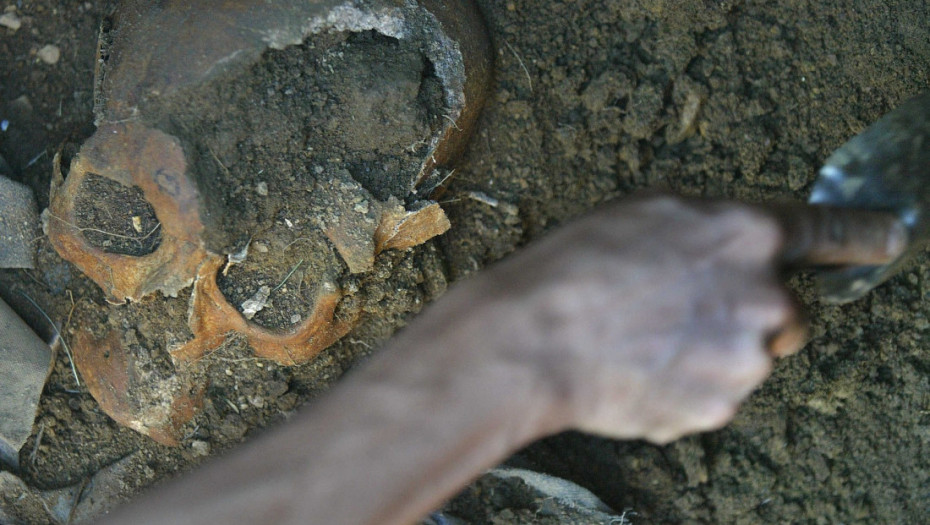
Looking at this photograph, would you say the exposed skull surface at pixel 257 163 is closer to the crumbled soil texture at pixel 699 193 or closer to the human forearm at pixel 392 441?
the crumbled soil texture at pixel 699 193

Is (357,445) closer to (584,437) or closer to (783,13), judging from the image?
(584,437)

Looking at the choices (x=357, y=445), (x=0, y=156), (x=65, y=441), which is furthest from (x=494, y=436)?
(x=0, y=156)

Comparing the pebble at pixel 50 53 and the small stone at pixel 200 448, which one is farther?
the pebble at pixel 50 53

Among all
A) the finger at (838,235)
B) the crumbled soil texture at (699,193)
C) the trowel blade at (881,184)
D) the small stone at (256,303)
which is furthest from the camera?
the crumbled soil texture at (699,193)

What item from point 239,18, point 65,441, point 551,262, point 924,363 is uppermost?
point 239,18

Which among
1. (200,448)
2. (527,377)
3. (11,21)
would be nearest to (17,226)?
(11,21)

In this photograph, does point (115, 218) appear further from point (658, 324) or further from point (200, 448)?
point (658, 324)

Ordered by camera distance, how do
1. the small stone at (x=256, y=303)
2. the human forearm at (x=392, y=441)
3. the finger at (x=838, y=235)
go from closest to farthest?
the human forearm at (x=392, y=441) < the finger at (x=838, y=235) < the small stone at (x=256, y=303)

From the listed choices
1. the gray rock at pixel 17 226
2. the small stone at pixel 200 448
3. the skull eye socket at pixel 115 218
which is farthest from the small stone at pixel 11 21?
the small stone at pixel 200 448
